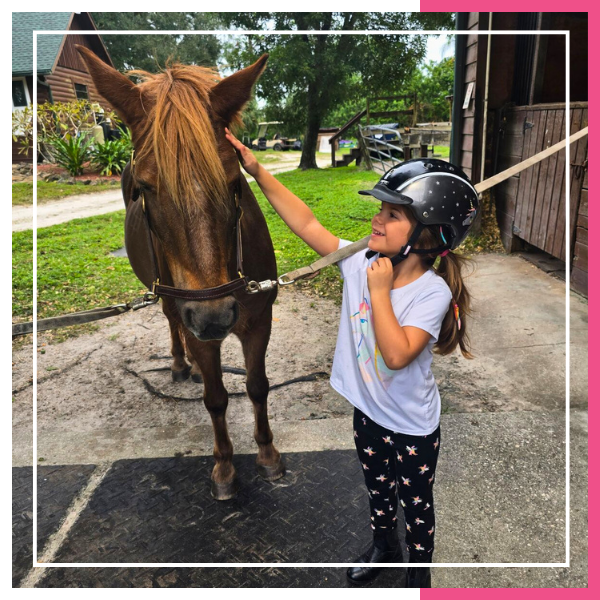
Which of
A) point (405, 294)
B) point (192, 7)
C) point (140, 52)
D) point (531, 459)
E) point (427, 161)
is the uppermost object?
point (140, 52)

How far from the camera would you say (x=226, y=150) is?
1.89 m

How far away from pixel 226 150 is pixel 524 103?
6.25 meters

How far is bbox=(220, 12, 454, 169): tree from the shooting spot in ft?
45.2

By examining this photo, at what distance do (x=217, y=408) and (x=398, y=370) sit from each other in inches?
51.8

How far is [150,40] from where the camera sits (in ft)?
86.6

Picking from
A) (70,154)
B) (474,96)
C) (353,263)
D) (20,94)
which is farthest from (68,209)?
(20,94)

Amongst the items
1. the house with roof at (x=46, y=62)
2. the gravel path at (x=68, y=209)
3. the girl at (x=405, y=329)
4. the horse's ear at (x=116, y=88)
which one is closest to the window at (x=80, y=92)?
the house with roof at (x=46, y=62)

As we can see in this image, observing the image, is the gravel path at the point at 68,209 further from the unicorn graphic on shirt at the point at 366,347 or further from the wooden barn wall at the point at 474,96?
the unicorn graphic on shirt at the point at 366,347

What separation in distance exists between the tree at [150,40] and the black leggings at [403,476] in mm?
28105

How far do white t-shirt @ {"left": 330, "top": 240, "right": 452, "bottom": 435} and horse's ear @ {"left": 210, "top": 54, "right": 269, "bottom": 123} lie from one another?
34.1 inches

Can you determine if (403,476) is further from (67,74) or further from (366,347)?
(67,74)

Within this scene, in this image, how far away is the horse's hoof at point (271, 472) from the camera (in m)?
2.62
